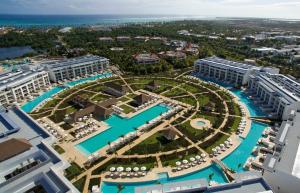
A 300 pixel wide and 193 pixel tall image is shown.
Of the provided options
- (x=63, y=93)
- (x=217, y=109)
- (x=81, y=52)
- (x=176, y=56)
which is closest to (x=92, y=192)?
(x=217, y=109)

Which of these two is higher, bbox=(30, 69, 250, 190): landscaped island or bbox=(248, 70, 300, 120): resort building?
bbox=(248, 70, 300, 120): resort building

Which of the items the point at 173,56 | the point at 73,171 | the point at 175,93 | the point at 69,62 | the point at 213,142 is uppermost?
the point at 173,56

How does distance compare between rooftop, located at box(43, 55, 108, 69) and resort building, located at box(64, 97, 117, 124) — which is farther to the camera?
rooftop, located at box(43, 55, 108, 69)

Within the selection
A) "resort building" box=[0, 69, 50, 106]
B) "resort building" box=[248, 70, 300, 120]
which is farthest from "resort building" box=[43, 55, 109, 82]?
"resort building" box=[248, 70, 300, 120]

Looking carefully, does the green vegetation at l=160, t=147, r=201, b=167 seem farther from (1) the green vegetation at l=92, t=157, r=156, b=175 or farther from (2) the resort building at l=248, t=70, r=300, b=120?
(2) the resort building at l=248, t=70, r=300, b=120

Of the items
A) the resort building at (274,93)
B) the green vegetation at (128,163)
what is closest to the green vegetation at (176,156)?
the green vegetation at (128,163)

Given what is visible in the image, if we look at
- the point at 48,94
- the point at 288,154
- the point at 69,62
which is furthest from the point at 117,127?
the point at 69,62

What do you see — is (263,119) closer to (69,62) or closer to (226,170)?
(226,170)
